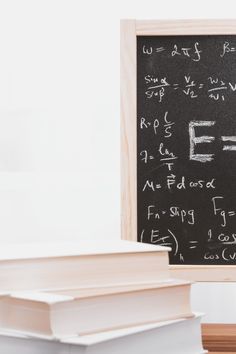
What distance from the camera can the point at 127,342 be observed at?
868 mm

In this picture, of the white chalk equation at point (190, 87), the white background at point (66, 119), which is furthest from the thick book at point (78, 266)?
the white background at point (66, 119)

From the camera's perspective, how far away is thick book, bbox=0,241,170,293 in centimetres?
88

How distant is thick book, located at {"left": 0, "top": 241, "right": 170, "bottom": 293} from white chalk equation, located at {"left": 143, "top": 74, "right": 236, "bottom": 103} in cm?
54

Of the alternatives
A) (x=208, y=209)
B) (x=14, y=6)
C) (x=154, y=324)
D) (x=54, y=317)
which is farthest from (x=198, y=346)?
(x=14, y=6)

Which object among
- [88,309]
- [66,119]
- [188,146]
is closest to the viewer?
[88,309]

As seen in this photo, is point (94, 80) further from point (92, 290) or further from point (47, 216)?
point (92, 290)

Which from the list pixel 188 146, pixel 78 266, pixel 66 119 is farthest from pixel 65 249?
pixel 66 119

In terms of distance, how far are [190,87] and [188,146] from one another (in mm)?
129

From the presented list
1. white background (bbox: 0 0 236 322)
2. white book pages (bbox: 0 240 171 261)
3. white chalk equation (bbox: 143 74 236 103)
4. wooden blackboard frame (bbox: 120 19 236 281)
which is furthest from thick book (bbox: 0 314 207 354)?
white background (bbox: 0 0 236 322)

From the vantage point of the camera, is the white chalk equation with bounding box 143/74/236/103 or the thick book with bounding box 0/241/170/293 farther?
the white chalk equation with bounding box 143/74/236/103

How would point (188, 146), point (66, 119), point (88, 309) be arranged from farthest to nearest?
point (66, 119) < point (188, 146) < point (88, 309)

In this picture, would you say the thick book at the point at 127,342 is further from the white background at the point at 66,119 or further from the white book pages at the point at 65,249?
the white background at the point at 66,119

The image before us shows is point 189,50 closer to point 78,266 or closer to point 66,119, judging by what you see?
point 66,119

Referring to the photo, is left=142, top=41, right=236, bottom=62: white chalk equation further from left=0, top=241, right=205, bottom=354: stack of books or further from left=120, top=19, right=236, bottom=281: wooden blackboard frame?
left=0, top=241, right=205, bottom=354: stack of books
